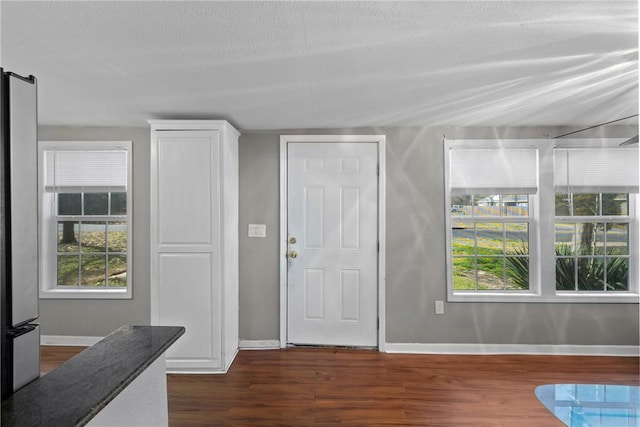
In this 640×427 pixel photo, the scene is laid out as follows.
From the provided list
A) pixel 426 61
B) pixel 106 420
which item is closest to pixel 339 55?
pixel 426 61

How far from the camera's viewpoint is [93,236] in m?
3.75

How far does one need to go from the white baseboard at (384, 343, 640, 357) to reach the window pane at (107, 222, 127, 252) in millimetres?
2816

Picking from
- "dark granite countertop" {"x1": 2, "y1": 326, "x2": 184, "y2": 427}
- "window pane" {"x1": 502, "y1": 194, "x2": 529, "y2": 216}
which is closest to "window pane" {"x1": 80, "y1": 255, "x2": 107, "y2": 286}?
"dark granite countertop" {"x1": 2, "y1": 326, "x2": 184, "y2": 427}

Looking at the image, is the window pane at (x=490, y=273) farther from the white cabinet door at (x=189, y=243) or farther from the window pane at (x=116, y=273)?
the window pane at (x=116, y=273)

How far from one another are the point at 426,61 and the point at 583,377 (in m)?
2.88

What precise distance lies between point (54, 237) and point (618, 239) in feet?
18.3

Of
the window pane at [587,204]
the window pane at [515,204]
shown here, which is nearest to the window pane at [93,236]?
the window pane at [515,204]

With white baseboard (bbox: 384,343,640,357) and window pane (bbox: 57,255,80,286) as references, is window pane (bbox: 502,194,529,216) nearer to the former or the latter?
white baseboard (bbox: 384,343,640,357)

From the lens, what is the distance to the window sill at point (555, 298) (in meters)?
3.48

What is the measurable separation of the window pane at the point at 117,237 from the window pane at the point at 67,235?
338 mm

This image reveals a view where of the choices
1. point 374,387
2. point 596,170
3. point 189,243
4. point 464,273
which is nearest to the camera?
point 374,387

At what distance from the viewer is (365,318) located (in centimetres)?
362

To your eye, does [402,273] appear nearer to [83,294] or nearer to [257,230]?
[257,230]

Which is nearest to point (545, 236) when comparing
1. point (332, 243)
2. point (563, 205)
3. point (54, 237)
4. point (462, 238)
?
point (563, 205)
